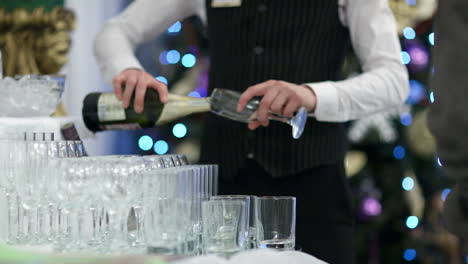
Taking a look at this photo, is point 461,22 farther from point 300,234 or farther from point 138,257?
point 300,234

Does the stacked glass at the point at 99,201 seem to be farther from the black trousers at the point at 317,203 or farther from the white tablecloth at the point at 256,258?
the black trousers at the point at 317,203

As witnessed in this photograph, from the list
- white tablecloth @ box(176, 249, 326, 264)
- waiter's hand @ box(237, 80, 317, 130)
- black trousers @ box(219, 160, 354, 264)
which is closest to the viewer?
white tablecloth @ box(176, 249, 326, 264)

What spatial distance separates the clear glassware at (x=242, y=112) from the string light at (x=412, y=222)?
2.03m

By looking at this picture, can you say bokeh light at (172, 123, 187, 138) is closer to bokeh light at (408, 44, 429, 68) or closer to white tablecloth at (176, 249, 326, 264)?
bokeh light at (408, 44, 429, 68)

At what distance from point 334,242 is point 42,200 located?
87 cm

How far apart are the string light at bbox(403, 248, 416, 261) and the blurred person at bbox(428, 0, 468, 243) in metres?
2.76

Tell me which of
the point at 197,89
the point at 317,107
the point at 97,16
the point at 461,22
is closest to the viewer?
the point at 461,22

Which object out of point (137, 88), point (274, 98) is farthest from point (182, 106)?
point (274, 98)

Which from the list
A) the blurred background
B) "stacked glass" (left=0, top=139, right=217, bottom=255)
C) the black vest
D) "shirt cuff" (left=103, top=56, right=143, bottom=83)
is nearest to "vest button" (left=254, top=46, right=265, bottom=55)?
the black vest

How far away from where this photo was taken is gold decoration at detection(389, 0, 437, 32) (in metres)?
3.58

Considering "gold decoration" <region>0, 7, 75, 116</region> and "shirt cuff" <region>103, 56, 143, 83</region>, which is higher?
"gold decoration" <region>0, 7, 75, 116</region>

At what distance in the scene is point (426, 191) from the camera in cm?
378

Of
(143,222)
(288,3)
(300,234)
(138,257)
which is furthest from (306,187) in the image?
(138,257)

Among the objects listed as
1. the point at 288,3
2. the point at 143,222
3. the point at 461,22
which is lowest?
the point at 143,222
